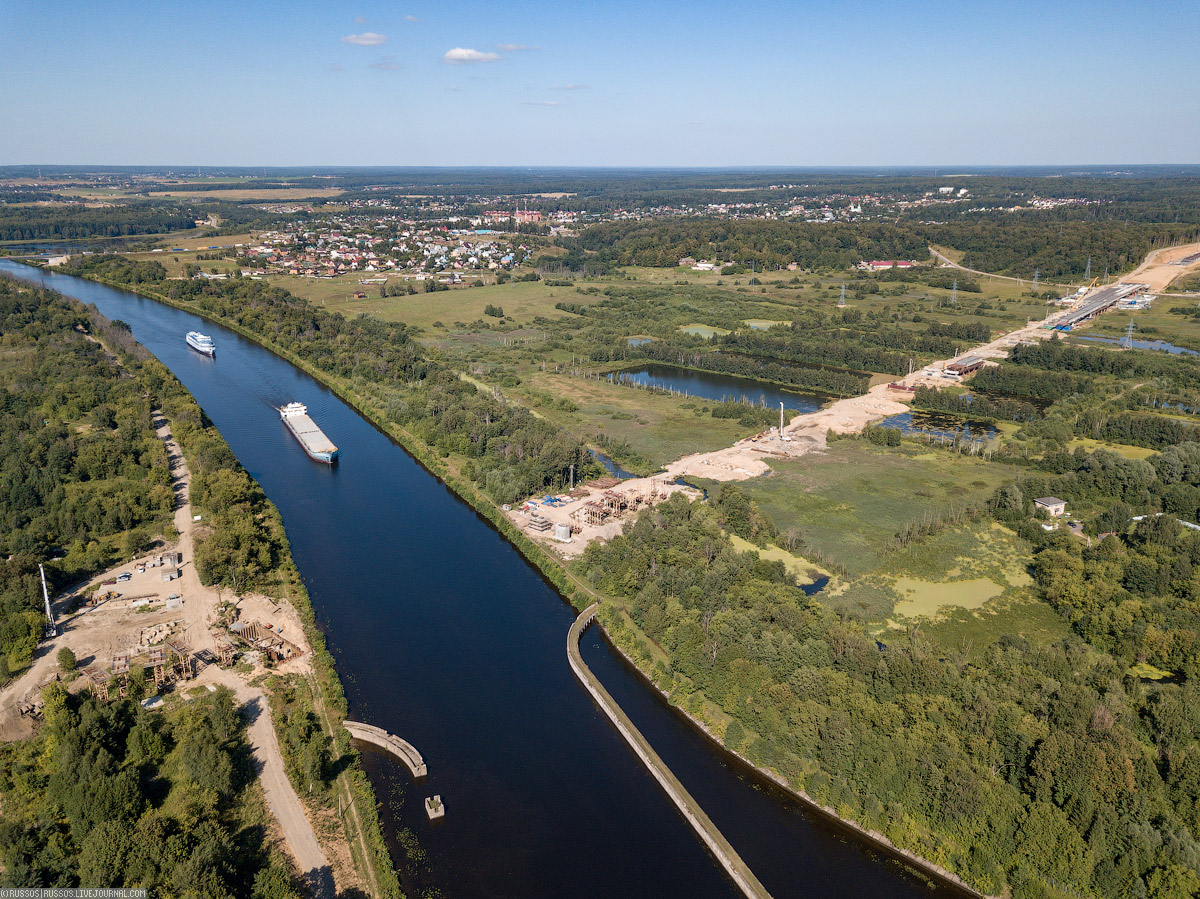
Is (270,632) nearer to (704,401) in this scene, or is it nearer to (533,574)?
(533,574)

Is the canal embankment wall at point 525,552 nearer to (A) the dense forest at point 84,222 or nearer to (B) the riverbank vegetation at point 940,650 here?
(B) the riverbank vegetation at point 940,650

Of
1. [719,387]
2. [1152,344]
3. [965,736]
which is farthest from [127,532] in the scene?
[1152,344]

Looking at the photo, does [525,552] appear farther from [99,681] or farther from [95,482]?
[95,482]

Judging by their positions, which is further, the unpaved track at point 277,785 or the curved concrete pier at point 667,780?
the curved concrete pier at point 667,780

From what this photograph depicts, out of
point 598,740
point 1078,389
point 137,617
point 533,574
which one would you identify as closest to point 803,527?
point 533,574

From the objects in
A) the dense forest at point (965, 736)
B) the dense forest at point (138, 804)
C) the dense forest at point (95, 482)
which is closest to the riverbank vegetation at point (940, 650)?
the dense forest at point (965, 736)

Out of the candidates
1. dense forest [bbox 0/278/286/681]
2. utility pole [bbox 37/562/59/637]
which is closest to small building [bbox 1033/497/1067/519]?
dense forest [bbox 0/278/286/681]
